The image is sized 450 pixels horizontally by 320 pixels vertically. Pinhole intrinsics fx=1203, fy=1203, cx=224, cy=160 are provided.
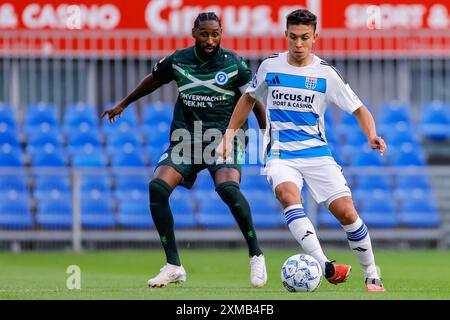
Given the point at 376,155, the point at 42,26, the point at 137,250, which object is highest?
the point at 42,26

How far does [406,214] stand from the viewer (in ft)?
63.3

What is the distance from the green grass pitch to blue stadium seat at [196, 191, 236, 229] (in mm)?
464

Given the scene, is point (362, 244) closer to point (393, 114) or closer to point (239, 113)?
point (239, 113)

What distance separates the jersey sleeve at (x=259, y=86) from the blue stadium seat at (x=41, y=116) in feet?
33.4

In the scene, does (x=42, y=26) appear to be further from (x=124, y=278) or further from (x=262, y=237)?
(x=124, y=278)

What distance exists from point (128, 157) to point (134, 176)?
2.89 ft

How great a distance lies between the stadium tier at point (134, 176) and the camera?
749 inches

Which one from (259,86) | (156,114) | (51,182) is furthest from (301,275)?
(156,114)

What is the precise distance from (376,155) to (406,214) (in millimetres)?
1325

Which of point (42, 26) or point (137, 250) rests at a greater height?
point (42, 26)

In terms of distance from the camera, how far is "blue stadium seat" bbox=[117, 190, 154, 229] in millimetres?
18938

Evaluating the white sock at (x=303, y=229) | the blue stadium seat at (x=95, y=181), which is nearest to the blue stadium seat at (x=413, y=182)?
the blue stadium seat at (x=95, y=181)
